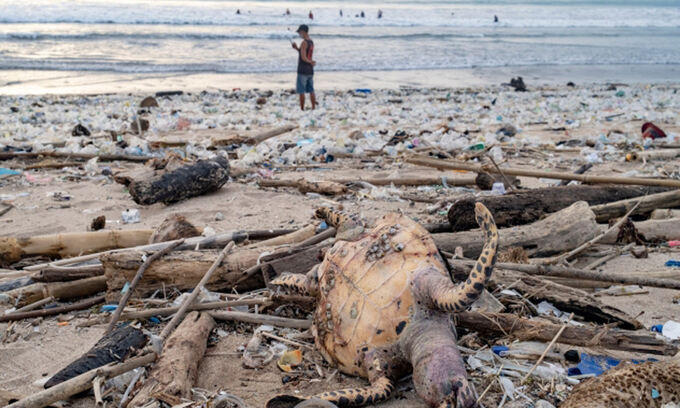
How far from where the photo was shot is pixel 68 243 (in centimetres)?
402

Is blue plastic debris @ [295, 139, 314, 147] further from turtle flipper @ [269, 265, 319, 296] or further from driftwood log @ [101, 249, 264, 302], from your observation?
turtle flipper @ [269, 265, 319, 296]

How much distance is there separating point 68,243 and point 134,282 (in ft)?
4.37

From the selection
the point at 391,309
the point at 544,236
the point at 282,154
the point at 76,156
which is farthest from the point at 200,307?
the point at 76,156

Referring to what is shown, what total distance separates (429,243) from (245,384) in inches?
41.9

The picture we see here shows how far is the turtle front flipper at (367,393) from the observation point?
2.02 metres

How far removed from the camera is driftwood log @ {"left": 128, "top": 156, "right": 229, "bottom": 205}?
5.35 metres

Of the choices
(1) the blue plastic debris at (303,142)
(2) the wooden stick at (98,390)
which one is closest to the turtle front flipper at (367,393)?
(2) the wooden stick at (98,390)

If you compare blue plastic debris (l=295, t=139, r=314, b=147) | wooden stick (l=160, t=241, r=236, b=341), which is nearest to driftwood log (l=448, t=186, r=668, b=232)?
wooden stick (l=160, t=241, r=236, b=341)

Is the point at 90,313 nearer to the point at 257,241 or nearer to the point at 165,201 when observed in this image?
the point at 257,241

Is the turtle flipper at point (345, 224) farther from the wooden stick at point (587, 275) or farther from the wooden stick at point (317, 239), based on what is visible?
the wooden stick at point (587, 275)

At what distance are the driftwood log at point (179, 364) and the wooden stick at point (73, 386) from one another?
11cm

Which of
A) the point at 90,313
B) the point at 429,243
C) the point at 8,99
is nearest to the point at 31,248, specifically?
the point at 90,313

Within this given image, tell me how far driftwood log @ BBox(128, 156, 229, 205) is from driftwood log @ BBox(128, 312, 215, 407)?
269 centimetres

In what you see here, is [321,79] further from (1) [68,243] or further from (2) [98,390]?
(2) [98,390]
